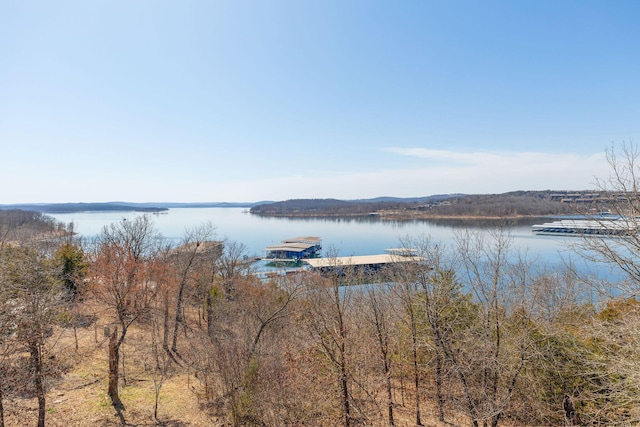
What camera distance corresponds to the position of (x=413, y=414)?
1209cm

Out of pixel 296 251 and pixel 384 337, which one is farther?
pixel 296 251

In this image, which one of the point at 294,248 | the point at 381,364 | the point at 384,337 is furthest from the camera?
the point at 294,248

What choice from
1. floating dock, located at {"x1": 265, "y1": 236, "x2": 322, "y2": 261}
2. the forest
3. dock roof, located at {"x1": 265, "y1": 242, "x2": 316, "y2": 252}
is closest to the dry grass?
the forest

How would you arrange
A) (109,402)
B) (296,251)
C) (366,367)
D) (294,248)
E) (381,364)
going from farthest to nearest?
1. (294,248)
2. (296,251)
3. (381,364)
4. (109,402)
5. (366,367)

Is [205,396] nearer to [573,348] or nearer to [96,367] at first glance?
[96,367]

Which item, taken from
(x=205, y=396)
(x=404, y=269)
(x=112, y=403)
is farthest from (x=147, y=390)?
(x=404, y=269)

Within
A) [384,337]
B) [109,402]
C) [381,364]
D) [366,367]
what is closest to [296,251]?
[381,364]

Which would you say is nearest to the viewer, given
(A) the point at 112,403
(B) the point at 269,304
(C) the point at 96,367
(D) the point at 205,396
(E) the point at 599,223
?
(E) the point at 599,223

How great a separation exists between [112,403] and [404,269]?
38.1ft

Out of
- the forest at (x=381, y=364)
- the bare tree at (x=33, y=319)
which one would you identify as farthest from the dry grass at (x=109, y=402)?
the bare tree at (x=33, y=319)

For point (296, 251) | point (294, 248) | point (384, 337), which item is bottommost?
point (296, 251)

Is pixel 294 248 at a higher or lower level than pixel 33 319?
lower

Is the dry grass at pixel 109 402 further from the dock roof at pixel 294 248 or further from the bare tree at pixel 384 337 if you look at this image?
the dock roof at pixel 294 248

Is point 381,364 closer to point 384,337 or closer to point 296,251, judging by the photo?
point 384,337
